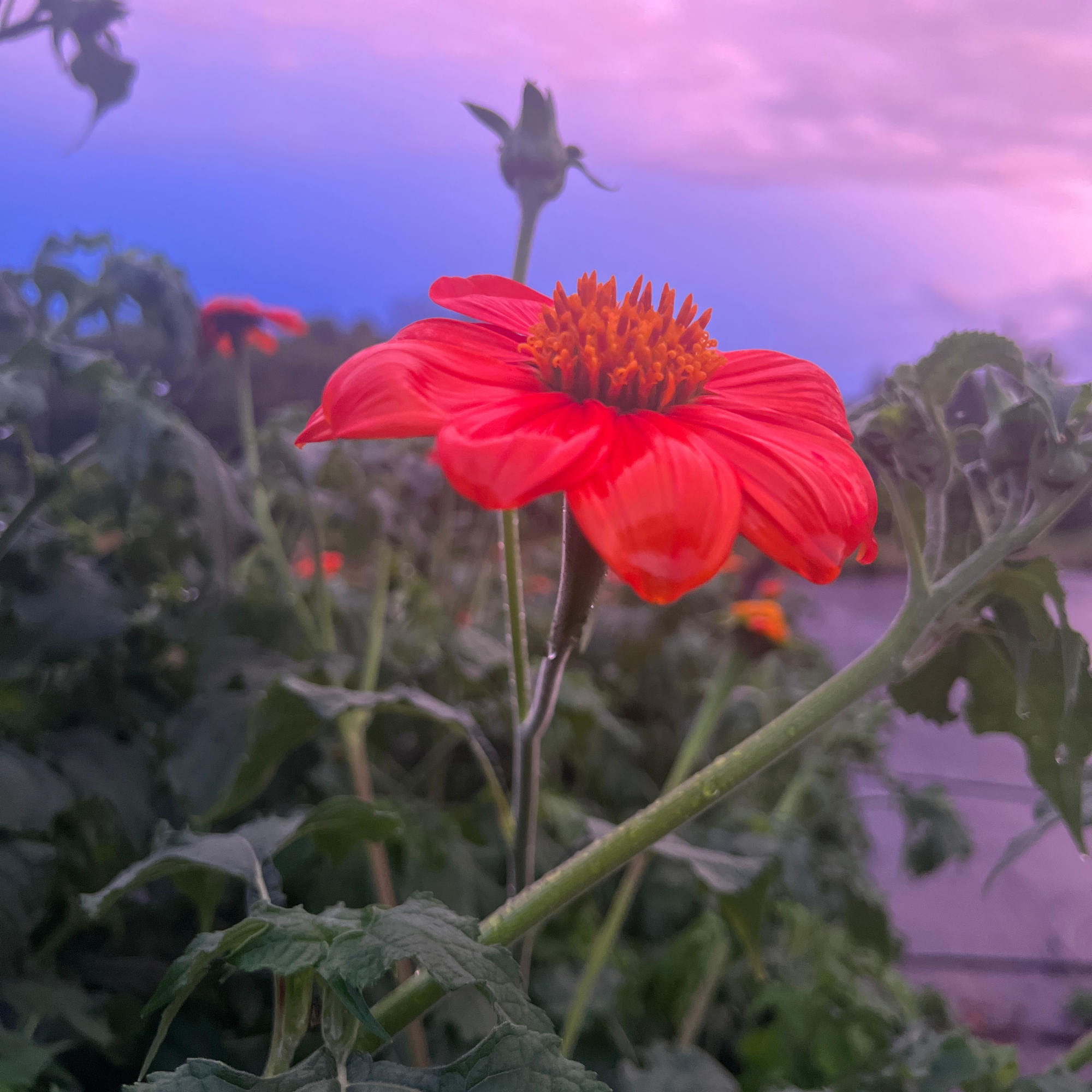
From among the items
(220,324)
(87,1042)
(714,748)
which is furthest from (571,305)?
(714,748)

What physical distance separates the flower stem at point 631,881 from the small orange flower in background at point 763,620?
2 centimetres

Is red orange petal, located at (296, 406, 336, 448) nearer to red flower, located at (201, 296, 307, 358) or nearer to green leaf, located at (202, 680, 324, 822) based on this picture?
green leaf, located at (202, 680, 324, 822)

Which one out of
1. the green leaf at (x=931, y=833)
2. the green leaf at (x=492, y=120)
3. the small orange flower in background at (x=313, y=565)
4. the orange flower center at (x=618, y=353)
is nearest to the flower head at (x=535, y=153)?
the green leaf at (x=492, y=120)

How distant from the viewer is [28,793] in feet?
1.37

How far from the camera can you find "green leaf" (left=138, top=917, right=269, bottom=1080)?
9.7 inches

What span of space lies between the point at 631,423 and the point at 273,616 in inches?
21.6

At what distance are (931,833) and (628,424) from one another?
0.67 metres

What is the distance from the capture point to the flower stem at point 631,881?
57 centimetres

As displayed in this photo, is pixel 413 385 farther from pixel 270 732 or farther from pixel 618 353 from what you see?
pixel 270 732

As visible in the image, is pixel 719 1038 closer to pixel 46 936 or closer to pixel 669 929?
pixel 669 929

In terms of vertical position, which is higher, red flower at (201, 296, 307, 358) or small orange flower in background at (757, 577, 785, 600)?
red flower at (201, 296, 307, 358)

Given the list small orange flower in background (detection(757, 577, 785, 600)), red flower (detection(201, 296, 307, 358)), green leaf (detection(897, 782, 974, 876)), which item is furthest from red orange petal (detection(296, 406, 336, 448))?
small orange flower in background (detection(757, 577, 785, 600))

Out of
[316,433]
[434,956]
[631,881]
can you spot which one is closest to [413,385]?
[316,433]

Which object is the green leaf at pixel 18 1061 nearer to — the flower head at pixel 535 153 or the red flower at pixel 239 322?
the flower head at pixel 535 153
